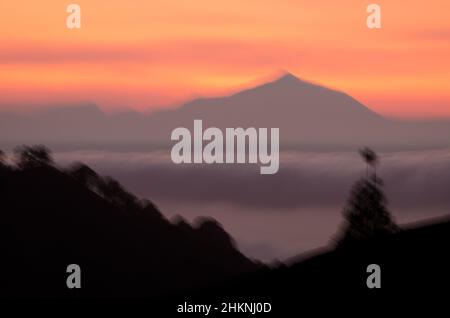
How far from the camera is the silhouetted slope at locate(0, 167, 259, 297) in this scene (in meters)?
84.8

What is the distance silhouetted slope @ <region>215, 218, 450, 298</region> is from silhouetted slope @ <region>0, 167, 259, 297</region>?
4143cm

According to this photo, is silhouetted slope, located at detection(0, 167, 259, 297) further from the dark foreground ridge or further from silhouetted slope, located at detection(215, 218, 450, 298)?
silhouetted slope, located at detection(215, 218, 450, 298)

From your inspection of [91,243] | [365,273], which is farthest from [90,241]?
[365,273]

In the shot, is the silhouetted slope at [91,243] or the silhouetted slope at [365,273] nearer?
the silhouetted slope at [365,273]

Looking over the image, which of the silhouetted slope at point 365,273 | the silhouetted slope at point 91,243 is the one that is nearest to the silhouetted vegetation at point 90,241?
the silhouetted slope at point 91,243

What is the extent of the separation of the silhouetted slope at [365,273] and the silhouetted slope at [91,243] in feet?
136

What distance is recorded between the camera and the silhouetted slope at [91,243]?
84.8 meters

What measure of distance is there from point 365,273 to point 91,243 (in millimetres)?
59990

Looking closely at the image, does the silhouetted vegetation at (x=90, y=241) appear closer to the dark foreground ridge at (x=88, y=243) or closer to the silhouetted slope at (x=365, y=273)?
the dark foreground ridge at (x=88, y=243)

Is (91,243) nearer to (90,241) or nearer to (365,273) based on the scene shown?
(90,241)

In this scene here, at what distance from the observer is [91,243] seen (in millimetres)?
95125

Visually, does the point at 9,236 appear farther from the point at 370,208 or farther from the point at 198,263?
the point at 370,208
